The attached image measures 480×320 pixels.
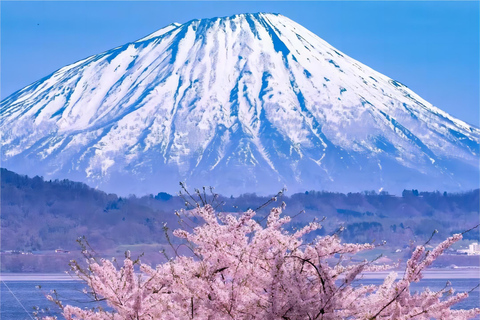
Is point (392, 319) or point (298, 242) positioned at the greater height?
point (298, 242)

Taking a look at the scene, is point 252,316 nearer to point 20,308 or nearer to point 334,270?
point 334,270

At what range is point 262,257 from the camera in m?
9.72

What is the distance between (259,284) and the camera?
938cm

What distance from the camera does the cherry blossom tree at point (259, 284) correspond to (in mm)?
8844

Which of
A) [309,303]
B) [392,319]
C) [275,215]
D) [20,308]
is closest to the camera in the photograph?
[309,303]

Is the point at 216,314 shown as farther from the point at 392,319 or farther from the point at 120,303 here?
the point at 392,319

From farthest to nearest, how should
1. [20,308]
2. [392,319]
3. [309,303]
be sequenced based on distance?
[20,308], [392,319], [309,303]

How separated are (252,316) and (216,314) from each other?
12.2 inches

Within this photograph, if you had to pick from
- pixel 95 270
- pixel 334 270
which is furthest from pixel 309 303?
pixel 95 270

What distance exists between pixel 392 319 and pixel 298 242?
1.07 metres

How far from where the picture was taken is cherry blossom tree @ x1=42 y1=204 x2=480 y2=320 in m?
8.84

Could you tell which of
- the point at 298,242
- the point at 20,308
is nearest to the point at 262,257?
the point at 298,242

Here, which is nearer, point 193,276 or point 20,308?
point 193,276

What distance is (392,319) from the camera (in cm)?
930
